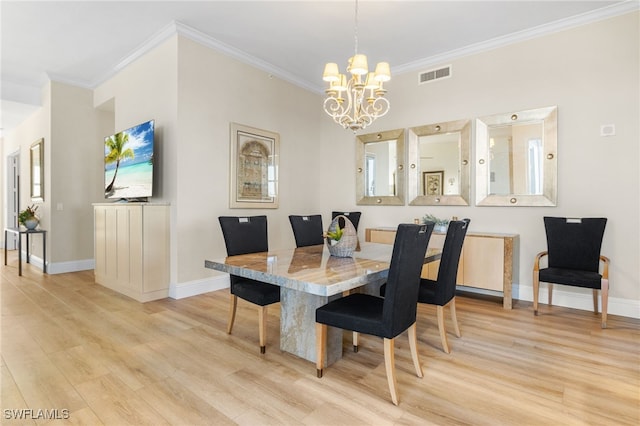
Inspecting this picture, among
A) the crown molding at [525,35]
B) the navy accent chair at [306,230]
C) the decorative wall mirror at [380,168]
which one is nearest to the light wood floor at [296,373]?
the navy accent chair at [306,230]

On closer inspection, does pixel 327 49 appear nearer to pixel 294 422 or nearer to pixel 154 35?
pixel 154 35

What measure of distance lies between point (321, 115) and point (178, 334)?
4250 mm

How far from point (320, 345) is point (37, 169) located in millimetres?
6255

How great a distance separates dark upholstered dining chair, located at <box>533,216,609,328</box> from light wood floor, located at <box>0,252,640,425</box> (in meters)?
0.41

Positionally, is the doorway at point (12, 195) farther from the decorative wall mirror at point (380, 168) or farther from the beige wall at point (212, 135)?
the decorative wall mirror at point (380, 168)

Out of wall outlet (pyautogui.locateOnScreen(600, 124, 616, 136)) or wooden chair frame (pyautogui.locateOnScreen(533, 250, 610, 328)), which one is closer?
wooden chair frame (pyautogui.locateOnScreen(533, 250, 610, 328))

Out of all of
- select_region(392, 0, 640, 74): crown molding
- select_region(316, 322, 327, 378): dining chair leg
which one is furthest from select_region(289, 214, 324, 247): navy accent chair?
select_region(392, 0, 640, 74): crown molding

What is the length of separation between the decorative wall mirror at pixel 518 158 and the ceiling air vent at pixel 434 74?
0.81 m

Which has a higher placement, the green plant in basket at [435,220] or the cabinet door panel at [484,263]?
the green plant in basket at [435,220]

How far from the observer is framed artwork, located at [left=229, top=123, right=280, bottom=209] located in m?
4.39

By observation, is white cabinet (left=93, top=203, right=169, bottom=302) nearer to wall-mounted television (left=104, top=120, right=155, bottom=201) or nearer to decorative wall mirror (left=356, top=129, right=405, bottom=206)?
wall-mounted television (left=104, top=120, right=155, bottom=201)

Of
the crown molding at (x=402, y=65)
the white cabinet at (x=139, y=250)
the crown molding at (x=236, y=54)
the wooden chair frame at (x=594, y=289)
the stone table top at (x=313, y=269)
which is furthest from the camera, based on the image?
the crown molding at (x=236, y=54)

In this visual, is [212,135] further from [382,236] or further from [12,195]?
[12,195]

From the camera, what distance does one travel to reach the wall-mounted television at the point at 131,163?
3.96 metres
